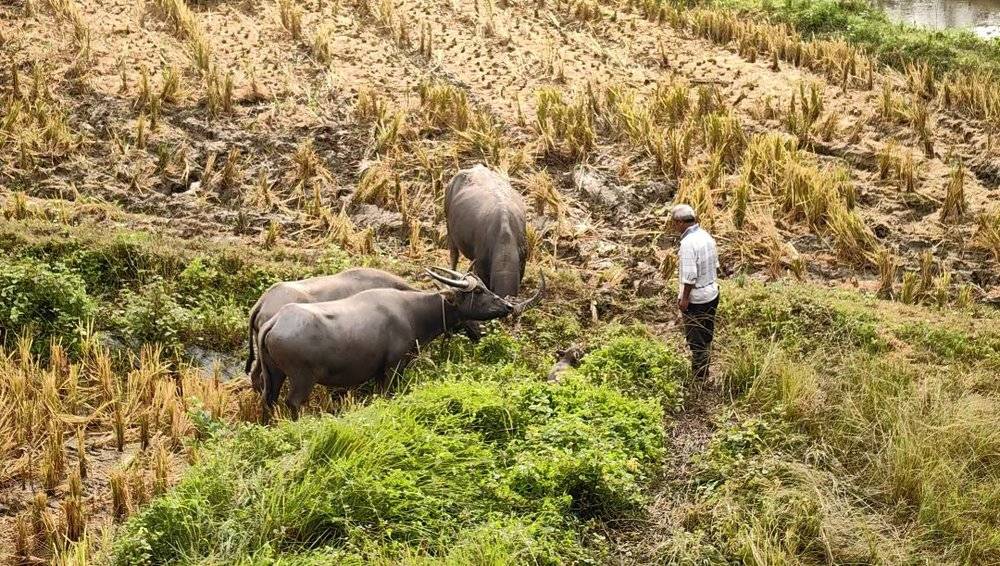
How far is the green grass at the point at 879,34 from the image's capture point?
575 inches

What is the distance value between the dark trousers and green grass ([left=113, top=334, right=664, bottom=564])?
2.46 ft

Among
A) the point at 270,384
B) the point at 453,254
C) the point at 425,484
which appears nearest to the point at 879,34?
the point at 453,254

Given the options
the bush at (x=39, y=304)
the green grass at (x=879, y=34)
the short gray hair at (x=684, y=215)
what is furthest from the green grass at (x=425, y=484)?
the green grass at (x=879, y=34)

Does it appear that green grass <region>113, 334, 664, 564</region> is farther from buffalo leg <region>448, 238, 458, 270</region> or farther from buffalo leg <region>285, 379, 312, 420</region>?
buffalo leg <region>448, 238, 458, 270</region>

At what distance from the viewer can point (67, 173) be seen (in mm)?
11172

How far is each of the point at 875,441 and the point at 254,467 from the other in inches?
153

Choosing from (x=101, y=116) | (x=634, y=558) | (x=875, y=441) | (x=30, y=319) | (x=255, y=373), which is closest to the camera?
(x=634, y=558)

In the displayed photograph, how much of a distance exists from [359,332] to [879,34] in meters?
11.4

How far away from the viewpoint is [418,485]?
598cm

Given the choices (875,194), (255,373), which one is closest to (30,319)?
(255,373)

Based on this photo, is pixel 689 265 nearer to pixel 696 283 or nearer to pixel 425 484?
pixel 696 283

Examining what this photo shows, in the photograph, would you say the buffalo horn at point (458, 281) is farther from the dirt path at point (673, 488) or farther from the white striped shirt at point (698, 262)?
the dirt path at point (673, 488)

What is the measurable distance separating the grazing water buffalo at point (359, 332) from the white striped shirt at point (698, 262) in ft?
4.70

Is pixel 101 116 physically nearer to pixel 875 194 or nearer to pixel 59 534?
pixel 59 534
